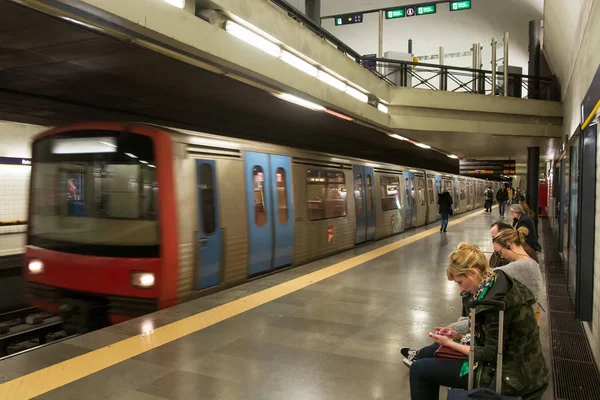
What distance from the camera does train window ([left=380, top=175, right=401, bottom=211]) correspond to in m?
13.8

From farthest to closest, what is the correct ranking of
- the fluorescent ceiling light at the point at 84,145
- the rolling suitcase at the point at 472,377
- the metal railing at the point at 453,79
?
1. the metal railing at the point at 453,79
2. the fluorescent ceiling light at the point at 84,145
3. the rolling suitcase at the point at 472,377

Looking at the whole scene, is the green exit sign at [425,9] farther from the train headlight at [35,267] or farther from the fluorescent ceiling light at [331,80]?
the train headlight at [35,267]

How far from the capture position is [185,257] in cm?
579

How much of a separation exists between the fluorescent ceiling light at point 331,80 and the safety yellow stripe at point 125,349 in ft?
14.4

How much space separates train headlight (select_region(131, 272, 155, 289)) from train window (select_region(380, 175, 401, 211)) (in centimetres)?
918

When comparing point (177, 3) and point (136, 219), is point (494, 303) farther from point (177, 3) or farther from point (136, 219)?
point (177, 3)

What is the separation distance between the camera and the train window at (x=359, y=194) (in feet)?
38.6

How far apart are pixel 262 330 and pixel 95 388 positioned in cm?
186

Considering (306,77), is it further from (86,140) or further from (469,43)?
(469,43)

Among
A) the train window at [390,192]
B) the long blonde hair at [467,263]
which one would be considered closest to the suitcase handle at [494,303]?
the long blonde hair at [467,263]

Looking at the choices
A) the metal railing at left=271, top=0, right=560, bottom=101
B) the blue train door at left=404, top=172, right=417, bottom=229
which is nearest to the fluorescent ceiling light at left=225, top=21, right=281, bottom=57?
the metal railing at left=271, top=0, right=560, bottom=101

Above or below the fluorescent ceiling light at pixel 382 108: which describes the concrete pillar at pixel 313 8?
above

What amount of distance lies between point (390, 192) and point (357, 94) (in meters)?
3.98

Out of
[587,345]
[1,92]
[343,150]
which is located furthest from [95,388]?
[343,150]
